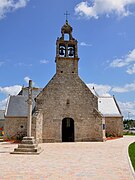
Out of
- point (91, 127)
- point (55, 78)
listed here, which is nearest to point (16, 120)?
point (55, 78)

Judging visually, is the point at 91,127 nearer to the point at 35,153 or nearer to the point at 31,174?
the point at 35,153

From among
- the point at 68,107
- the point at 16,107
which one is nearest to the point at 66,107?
the point at 68,107

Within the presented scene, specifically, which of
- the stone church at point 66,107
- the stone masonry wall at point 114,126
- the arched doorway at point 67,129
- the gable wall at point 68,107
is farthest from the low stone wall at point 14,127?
the stone masonry wall at point 114,126

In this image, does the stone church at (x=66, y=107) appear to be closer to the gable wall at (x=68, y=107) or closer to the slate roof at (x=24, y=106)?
the gable wall at (x=68, y=107)

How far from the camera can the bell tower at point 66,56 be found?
72.6 feet

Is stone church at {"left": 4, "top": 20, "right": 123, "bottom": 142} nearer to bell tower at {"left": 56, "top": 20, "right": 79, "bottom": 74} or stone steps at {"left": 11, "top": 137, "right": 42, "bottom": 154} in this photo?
bell tower at {"left": 56, "top": 20, "right": 79, "bottom": 74}

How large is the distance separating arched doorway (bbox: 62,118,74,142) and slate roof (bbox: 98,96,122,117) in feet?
23.4

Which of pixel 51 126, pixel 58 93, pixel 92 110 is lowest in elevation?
pixel 51 126

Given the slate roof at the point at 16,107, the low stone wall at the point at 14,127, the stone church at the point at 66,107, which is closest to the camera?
the stone church at the point at 66,107

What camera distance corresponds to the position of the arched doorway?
21922 millimetres

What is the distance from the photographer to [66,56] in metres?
22.4

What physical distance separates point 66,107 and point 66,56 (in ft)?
17.8

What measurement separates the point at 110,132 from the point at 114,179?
2192cm

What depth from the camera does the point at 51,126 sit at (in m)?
20.9
